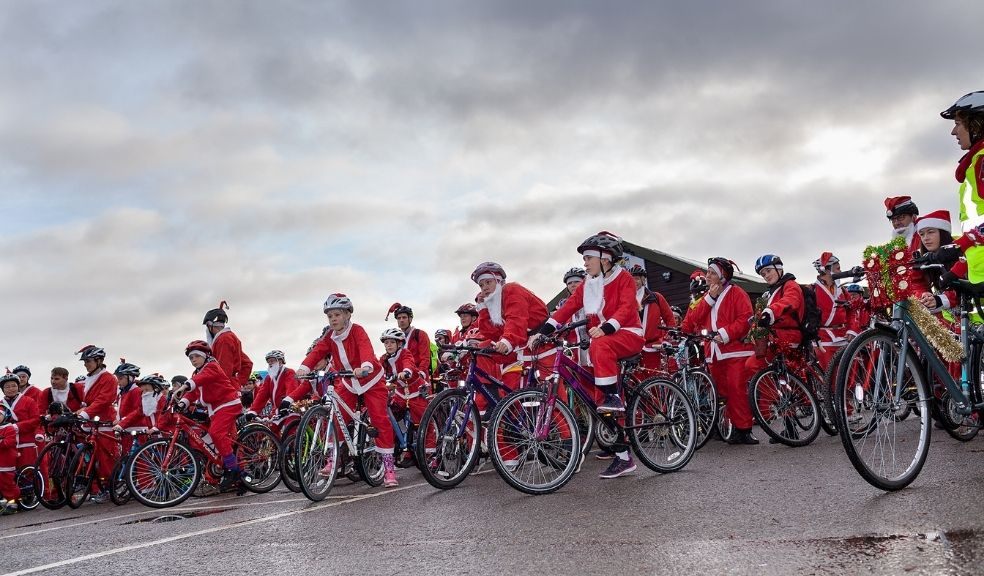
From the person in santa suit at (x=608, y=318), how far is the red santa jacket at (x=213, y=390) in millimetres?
5516

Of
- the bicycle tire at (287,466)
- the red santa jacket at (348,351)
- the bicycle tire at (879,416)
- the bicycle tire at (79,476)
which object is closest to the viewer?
the bicycle tire at (879,416)

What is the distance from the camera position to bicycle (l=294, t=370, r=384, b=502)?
8456mm

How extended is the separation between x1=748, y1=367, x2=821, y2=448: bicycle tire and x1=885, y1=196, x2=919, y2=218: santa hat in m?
2.16

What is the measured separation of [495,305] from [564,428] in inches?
124

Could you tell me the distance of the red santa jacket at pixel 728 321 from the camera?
10.2 meters

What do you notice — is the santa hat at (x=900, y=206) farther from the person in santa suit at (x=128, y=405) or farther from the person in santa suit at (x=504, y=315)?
the person in santa suit at (x=128, y=405)

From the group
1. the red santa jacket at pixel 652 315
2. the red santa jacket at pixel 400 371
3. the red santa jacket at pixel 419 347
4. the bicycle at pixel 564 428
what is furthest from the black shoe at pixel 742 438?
the red santa jacket at pixel 419 347

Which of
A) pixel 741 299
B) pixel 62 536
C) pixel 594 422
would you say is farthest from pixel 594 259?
pixel 62 536

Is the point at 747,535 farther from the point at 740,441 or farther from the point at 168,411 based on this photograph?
the point at 168,411

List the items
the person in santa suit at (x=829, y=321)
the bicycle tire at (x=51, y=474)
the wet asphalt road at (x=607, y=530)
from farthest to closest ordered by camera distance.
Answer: the bicycle tire at (x=51, y=474) → the person in santa suit at (x=829, y=321) → the wet asphalt road at (x=607, y=530)

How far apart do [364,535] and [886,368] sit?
358 centimetres

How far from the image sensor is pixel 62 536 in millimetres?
8109

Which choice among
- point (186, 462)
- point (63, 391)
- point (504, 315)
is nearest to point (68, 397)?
point (63, 391)

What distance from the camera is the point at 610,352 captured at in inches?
304
